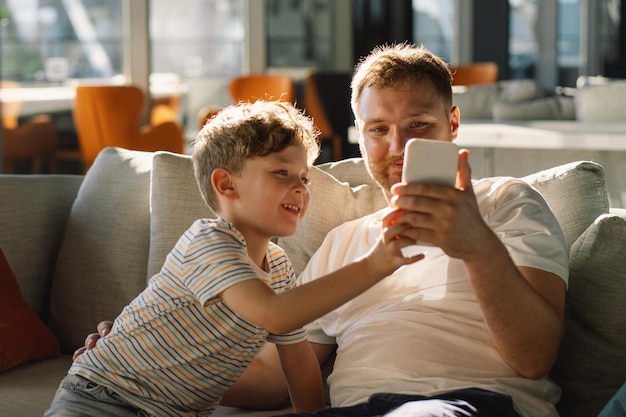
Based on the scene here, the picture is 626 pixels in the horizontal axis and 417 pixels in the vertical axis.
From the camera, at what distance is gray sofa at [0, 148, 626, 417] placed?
5.88ft

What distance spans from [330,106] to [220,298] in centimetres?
592

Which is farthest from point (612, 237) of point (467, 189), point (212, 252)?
point (212, 252)

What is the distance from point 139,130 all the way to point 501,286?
496cm

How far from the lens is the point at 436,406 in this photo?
4.94 feet

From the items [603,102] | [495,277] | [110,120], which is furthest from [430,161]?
[110,120]

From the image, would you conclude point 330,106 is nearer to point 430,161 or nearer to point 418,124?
point 418,124

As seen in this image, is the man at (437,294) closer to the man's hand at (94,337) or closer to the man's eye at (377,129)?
the man's eye at (377,129)

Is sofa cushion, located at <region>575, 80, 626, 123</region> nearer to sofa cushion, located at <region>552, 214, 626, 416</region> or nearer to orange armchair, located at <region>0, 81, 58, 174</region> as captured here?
sofa cushion, located at <region>552, 214, 626, 416</region>

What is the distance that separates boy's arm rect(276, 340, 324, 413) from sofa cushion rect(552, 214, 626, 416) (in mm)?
497

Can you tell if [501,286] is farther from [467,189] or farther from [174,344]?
[174,344]

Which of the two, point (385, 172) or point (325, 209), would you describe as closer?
point (385, 172)

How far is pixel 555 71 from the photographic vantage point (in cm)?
1038

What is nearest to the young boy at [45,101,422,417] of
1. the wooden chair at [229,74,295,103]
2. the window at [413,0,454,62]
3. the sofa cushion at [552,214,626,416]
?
the sofa cushion at [552,214,626,416]

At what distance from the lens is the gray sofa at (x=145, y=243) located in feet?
5.88
